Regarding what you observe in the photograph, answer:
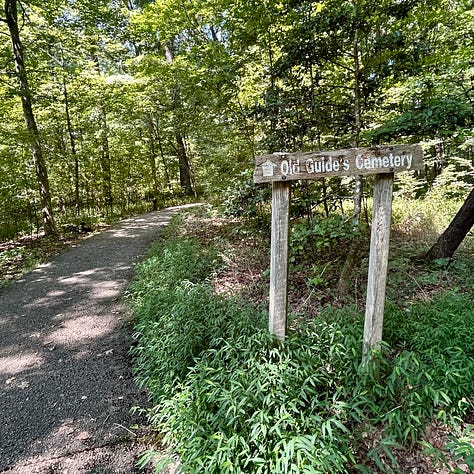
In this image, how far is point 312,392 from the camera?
7.66 ft

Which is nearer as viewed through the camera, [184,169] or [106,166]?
[106,166]

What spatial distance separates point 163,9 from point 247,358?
941 centimetres

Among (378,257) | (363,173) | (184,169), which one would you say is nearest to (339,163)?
(363,173)

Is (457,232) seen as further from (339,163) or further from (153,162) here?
(153,162)

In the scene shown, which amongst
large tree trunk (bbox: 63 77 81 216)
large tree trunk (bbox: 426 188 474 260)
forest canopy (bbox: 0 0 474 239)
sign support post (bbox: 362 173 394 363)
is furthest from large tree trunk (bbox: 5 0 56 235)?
large tree trunk (bbox: 426 188 474 260)

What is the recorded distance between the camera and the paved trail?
248 cm

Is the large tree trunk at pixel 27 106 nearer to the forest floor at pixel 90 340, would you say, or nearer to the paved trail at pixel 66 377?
the forest floor at pixel 90 340

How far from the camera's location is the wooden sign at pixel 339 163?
233 centimetres

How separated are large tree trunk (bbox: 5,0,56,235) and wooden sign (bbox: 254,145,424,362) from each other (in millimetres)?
8021

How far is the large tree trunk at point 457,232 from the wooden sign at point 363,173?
3.04m

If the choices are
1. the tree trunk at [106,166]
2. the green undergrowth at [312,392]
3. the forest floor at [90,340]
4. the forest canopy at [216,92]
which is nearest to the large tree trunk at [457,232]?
the forest floor at [90,340]

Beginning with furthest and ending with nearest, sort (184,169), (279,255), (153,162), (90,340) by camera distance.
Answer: (184,169), (153,162), (90,340), (279,255)

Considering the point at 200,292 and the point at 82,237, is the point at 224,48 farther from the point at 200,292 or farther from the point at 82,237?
the point at 82,237

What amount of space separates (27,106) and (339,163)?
9511mm
